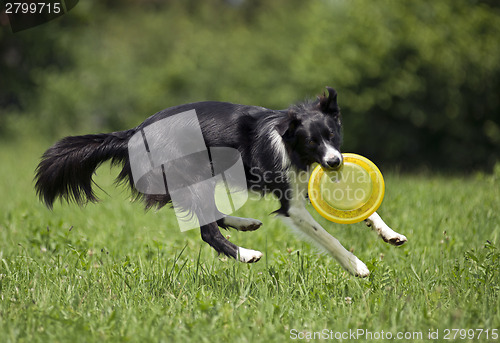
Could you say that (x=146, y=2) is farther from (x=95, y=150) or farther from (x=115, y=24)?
(x=95, y=150)

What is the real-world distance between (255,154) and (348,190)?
740mm

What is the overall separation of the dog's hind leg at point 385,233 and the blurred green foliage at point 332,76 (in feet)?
28.3

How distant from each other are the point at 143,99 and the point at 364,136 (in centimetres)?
705

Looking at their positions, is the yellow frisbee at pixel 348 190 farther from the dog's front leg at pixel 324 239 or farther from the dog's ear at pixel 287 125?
the dog's ear at pixel 287 125

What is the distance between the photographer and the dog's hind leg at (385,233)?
3732 mm

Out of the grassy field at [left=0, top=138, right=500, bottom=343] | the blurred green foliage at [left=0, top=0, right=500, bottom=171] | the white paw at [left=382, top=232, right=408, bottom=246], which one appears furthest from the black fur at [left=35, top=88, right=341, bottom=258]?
the blurred green foliage at [left=0, top=0, right=500, bottom=171]

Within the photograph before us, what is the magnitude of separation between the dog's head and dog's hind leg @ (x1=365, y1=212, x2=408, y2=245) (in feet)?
1.89

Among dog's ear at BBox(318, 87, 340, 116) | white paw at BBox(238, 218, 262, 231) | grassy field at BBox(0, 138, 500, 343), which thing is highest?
dog's ear at BBox(318, 87, 340, 116)

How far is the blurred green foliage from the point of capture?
12133 millimetres

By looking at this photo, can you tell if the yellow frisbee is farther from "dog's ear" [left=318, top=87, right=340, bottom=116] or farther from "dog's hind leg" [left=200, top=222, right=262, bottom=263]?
"dog's hind leg" [left=200, top=222, right=262, bottom=263]

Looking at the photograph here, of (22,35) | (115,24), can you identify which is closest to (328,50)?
(22,35)

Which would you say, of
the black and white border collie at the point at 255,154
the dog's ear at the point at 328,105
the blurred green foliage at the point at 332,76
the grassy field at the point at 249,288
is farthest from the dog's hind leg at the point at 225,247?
the blurred green foliage at the point at 332,76

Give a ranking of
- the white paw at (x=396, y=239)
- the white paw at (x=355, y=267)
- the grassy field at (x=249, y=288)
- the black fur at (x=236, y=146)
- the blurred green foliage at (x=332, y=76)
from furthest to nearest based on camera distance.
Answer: the blurred green foliage at (x=332, y=76), the black fur at (x=236, y=146), the white paw at (x=396, y=239), the white paw at (x=355, y=267), the grassy field at (x=249, y=288)

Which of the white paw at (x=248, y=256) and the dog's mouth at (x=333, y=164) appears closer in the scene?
the dog's mouth at (x=333, y=164)
